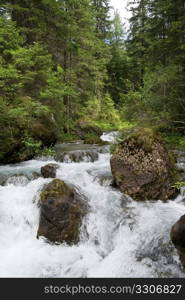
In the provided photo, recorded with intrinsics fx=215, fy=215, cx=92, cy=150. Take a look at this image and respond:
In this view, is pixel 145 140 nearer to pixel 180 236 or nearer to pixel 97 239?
pixel 97 239

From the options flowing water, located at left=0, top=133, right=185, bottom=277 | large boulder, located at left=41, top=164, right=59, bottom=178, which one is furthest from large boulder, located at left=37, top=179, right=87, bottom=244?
large boulder, located at left=41, top=164, right=59, bottom=178

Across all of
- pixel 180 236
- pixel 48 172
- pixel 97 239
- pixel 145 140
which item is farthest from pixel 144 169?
pixel 48 172

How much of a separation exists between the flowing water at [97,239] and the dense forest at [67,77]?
8.56ft

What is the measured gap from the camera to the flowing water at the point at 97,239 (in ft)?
14.1

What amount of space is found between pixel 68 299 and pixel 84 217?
2.14 m

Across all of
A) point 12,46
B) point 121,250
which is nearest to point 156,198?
point 121,250

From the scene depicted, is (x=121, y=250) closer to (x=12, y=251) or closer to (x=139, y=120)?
(x=12, y=251)

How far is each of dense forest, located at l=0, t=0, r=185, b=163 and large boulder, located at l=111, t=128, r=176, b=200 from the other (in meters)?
0.95

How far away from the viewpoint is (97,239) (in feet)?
17.0

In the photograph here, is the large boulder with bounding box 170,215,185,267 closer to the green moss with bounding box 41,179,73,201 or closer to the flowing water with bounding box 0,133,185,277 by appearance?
the flowing water with bounding box 0,133,185,277

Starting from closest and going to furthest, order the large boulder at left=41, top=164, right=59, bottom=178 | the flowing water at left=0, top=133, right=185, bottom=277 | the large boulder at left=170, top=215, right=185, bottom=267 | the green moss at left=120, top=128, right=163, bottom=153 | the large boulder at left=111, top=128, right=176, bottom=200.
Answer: the large boulder at left=170, top=215, right=185, bottom=267 → the flowing water at left=0, top=133, right=185, bottom=277 → the large boulder at left=111, top=128, right=176, bottom=200 → the green moss at left=120, top=128, right=163, bottom=153 → the large boulder at left=41, top=164, right=59, bottom=178

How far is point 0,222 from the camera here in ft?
18.7

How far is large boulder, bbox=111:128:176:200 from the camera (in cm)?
621

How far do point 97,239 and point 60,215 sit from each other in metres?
1.07
